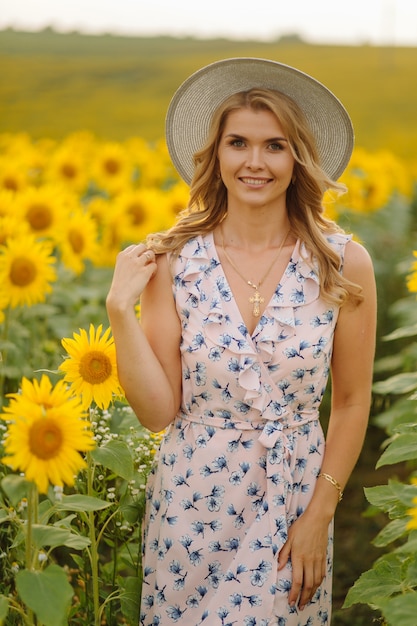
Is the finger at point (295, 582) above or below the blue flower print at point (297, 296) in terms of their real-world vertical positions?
below

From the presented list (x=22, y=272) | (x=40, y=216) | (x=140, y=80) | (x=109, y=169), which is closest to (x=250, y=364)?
(x=22, y=272)

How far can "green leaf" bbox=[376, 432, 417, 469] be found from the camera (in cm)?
216

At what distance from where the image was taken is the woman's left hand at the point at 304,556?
246cm

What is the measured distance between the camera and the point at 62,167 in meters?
6.43

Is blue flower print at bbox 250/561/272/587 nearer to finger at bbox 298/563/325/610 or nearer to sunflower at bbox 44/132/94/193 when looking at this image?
finger at bbox 298/563/325/610

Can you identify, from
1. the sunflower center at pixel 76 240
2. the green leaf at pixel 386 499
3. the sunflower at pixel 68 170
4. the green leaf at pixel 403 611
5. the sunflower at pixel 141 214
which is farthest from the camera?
the sunflower at pixel 68 170

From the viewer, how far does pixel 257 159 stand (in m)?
2.53

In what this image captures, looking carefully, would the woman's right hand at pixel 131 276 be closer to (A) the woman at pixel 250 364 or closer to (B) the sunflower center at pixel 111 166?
(A) the woman at pixel 250 364

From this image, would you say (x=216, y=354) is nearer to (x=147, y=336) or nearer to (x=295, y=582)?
(x=147, y=336)

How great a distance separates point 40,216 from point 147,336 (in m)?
2.18

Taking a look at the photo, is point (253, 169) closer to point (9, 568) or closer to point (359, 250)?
point (359, 250)

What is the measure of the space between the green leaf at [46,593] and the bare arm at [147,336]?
0.65m

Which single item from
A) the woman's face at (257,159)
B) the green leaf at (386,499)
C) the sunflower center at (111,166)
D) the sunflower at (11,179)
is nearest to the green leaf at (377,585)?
the green leaf at (386,499)

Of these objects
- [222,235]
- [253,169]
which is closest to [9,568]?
[222,235]
